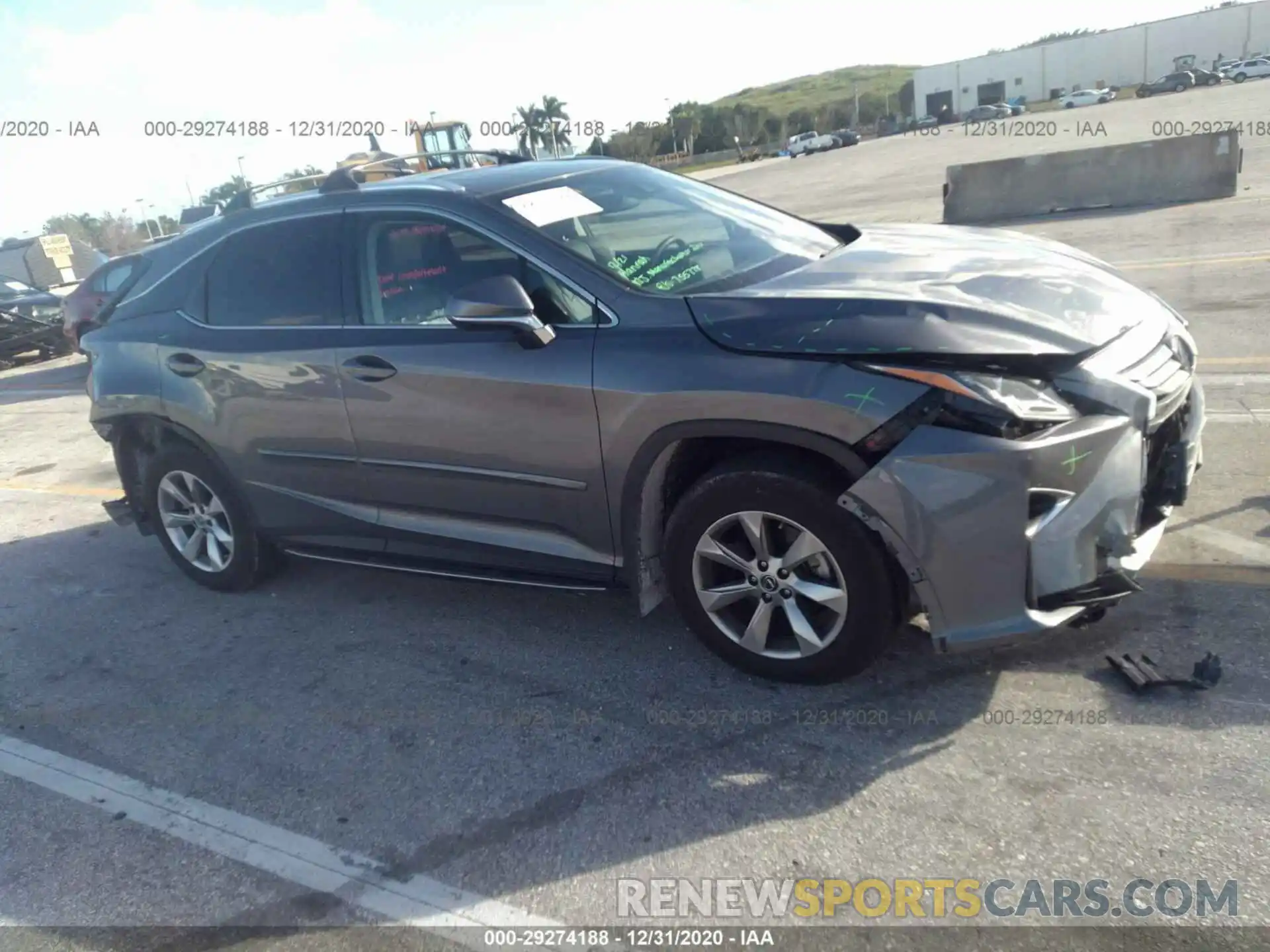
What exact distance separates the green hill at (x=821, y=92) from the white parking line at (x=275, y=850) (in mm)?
117634

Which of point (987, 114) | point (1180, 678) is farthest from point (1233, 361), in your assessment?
point (987, 114)

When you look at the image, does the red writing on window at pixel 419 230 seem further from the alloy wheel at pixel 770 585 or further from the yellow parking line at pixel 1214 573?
the yellow parking line at pixel 1214 573

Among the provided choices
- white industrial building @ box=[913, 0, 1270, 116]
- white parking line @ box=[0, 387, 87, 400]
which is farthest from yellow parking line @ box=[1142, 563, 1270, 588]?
white industrial building @ box=[913, 0, 1270, 116]

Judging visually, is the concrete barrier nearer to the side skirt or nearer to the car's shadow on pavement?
the car's shadow on pavement

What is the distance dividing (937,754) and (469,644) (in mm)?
2034

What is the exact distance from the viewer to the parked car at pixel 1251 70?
60875 millimetres

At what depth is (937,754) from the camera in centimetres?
311

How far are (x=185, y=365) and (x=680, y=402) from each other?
2.80 m

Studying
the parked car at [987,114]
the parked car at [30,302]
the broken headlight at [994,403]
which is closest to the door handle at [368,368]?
the broken headlight at [994,403]

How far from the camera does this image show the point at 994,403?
2.94m

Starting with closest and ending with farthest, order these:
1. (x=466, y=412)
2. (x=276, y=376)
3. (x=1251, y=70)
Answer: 1. (x=466, y=412)
2. (x=276, y=376)
3. (x=1251, y=70)

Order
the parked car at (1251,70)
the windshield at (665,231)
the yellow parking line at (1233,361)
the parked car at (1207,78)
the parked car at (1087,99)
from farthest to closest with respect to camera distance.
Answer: the parked car at (1087,99) < the parked car at (1207,78) < the parked car at (1251,70) < the yellow parking line at (1233,361) < the windshield at (665,231)

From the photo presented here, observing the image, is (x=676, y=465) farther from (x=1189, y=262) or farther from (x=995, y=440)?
(x=1189, y=262)

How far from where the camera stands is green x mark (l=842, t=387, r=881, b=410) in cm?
302
